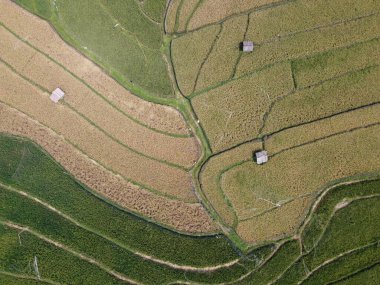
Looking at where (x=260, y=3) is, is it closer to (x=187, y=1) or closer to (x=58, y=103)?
(x=187, y=1)

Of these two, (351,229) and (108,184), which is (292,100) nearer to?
(351,229)

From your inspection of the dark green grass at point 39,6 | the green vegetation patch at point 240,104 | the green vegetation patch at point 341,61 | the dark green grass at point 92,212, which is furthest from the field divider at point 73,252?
the green vegetation patch at point 341,61

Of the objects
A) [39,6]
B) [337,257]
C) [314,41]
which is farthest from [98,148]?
[337,257]

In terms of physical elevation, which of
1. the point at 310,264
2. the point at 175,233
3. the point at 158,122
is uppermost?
the point at 158,122

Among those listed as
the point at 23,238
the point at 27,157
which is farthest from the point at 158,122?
the point at 23,238

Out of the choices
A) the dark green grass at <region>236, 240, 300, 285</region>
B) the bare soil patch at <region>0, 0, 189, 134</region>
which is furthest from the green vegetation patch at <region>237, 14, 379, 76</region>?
the dark green grass at <region>236, 240, 300, 285</region>
